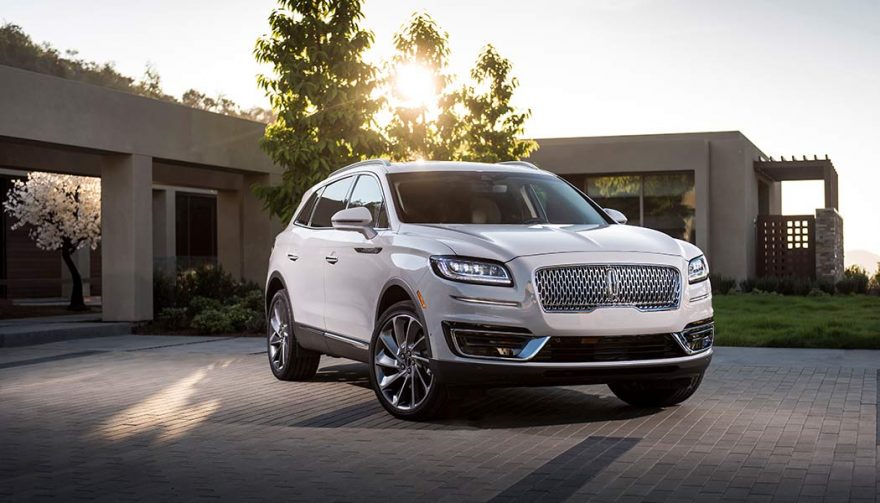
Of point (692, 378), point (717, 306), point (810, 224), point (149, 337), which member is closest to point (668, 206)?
point (810, 224)

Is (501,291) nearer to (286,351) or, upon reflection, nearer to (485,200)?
(485,200)

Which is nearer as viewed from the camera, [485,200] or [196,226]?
[485,200]

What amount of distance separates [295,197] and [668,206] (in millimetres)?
14097

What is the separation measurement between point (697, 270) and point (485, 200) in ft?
6.05

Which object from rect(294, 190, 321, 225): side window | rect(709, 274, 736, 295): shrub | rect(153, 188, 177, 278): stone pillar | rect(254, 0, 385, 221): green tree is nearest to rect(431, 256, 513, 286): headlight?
rect(294, 190, 321, 225): side window

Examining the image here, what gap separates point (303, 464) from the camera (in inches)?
263

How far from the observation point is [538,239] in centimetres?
805

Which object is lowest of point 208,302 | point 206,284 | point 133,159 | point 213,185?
point 208,302

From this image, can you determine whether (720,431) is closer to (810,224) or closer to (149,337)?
(149,337)

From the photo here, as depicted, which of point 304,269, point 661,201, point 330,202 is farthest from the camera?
point 661,201

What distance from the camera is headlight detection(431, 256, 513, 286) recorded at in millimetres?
7680

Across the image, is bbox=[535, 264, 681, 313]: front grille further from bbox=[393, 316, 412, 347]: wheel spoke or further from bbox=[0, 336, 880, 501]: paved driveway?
bbox=[393, 316, 412, 347]: wheel spoke

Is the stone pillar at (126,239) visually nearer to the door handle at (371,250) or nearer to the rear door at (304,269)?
the rear door at (304,269)

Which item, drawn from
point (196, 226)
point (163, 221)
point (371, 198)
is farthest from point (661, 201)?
point (371, 198)
